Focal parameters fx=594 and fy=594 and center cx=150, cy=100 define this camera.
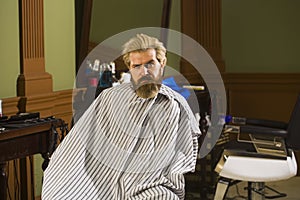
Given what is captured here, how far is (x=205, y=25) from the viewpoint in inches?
218

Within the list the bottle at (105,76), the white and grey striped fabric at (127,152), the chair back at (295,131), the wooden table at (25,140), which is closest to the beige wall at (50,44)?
the bottle at (105,76)

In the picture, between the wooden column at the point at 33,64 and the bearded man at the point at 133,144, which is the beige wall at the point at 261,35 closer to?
the wooden column at the point at 33,64

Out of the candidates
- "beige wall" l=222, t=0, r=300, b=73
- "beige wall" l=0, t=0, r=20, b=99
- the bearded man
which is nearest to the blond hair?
the bearded man

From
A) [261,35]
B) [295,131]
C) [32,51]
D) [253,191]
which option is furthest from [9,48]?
[261,35]

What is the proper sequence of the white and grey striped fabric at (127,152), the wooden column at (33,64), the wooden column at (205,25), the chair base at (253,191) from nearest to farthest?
the white and grey striped fabric at (127,152), the wooden column at (33,64), the chair base at (253,191), the wooden column at (205,25)

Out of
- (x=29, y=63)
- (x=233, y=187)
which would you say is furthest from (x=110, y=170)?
(x=233, y=187)

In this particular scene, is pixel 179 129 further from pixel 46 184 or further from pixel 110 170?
pixel 46 184

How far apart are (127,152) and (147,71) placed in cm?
29

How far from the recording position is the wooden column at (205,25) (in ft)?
17.7

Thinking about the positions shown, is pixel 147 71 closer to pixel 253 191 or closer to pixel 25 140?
pixel 25 140

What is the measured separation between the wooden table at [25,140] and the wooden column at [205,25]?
2432 mm

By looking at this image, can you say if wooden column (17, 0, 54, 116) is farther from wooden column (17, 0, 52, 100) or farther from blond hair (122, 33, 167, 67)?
blond hair (122, 33, 167, 67)

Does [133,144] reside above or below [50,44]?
below

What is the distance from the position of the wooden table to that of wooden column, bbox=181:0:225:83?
243 centimetres
